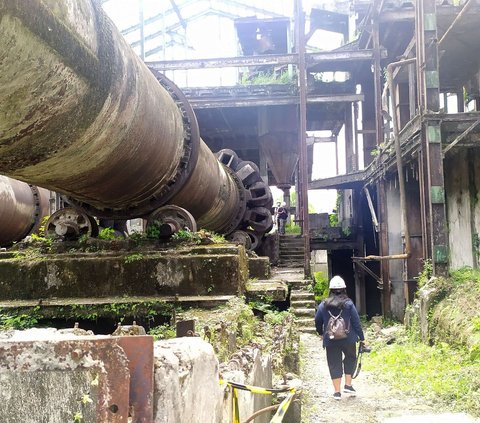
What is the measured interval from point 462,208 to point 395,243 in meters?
3.61

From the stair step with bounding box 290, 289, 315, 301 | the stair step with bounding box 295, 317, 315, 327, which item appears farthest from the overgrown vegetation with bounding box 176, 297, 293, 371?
the stair step with bounding box 290, 289, 315, 301

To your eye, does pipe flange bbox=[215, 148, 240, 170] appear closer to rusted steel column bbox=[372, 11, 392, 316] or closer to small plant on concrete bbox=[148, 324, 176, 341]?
rusted steel column bbox=[372, 11, 392, 316]

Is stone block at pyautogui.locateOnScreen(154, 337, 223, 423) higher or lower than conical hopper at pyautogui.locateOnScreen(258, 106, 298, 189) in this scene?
lower

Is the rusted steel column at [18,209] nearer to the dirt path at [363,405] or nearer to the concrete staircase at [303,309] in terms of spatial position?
the concrete staircase at [303,309]

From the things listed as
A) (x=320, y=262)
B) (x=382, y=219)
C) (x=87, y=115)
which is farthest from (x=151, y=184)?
(x=320, y=262)

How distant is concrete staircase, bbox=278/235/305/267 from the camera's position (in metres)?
15.4

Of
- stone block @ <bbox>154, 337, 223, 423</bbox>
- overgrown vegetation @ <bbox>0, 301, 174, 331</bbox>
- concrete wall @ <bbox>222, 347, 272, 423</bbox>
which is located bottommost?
concrete wall @ <bbox>222, 347, 272, 423</bbox>

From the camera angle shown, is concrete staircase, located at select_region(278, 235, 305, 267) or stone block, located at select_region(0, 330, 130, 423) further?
concrete staircase, located at select_region(278, 235, 305, 267)

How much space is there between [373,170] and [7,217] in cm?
985

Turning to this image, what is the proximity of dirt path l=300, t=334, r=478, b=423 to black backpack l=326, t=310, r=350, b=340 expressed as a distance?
2.23 ft

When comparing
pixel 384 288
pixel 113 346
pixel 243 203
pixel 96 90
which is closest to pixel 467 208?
pixel 384 288

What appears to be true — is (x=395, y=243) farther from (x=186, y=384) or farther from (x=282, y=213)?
(x=186, y=384)

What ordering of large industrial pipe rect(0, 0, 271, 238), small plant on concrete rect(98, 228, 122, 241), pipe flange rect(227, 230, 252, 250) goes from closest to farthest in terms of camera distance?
large industrial pipe rect(0, 0, 271, 238) < small plant on concrete rect(98, 228, 122, 241) < pipe flange rect(227, 230, 252, 250)

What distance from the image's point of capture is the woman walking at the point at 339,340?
586cm
